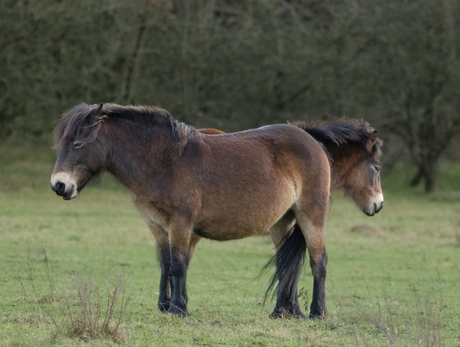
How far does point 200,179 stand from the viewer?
621cm

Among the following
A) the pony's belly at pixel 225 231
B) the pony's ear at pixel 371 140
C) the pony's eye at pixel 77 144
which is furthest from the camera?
the pony's ear at pixel 371 140

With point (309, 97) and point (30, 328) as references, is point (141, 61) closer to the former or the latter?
point (309, 97)

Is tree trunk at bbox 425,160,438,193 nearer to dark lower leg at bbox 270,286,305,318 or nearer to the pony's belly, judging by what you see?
dark lower leg at bbox 270,286,305,318

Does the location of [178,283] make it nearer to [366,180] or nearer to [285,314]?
[285,314]

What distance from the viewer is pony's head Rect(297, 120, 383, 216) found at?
7578mm

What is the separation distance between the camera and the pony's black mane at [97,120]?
19.3ft

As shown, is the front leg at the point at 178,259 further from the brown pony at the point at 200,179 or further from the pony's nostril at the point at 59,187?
the pony's nostril at the point at 59,187

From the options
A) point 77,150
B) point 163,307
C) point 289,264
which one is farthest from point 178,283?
point 77,150

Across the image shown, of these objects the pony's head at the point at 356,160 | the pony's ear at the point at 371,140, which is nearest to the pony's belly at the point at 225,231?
the pony's head at the point at 356,160

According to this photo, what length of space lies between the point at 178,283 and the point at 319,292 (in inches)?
64.6

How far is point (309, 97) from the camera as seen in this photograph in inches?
987

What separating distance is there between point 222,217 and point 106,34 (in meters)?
17.7


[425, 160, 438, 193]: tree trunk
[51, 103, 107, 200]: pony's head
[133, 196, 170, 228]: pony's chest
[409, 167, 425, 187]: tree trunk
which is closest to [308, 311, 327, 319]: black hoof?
[133, 196, 170, 228]: pony's chest

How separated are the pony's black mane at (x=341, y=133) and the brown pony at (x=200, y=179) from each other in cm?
43
